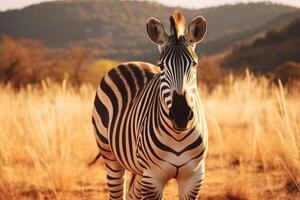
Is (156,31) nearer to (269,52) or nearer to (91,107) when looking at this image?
(91,107)

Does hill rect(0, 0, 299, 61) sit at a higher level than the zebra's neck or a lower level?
higher

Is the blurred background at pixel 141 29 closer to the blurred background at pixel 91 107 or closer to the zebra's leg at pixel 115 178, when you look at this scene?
the blurred background at pixel 91 107

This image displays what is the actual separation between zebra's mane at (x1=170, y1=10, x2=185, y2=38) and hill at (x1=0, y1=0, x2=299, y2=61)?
6033 cm

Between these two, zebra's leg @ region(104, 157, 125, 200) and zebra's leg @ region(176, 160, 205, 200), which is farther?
zebra's leg @ region(104, 157, 125, 200)

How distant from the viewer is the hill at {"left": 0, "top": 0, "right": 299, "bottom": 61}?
6938cm

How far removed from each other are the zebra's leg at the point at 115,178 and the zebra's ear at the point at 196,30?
70.7 inches

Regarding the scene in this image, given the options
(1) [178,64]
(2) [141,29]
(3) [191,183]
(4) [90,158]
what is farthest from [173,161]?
(2) [141,29]

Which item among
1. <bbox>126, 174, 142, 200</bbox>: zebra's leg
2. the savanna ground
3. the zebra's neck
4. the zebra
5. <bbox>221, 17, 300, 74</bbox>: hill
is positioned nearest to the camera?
the zebra

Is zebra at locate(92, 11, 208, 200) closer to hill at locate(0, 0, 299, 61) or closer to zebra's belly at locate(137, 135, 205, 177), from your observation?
zebra's belly at locate(137, 135, 205, 177)

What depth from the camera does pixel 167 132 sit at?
138 inches

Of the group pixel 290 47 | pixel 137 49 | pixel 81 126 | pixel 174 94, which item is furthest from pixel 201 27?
pixel 137 49

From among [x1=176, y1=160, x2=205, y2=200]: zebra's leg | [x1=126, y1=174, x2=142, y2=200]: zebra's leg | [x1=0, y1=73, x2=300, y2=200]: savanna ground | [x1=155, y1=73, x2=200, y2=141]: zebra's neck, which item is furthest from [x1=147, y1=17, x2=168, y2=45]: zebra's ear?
[x1=0, y1=73, x2=300, y2=200]: savanna ground

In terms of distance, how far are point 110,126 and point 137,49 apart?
66.9m

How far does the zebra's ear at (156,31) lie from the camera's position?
358 centimetres
